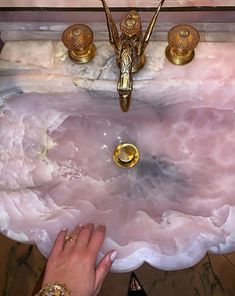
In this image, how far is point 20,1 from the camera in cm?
88

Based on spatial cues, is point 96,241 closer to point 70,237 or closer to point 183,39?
point 70,237

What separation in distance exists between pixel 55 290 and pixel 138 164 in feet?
1.09

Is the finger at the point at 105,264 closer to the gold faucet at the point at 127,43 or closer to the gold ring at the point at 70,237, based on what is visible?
the gold ring at the point at 70,237

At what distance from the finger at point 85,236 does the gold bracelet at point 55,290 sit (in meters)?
0.08

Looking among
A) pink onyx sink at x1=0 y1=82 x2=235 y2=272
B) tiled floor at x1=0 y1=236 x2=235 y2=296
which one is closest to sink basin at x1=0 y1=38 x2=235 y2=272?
pink onyx sink at x1=0 y1=82 x2=235 y2=272

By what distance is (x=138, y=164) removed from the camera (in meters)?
0.93

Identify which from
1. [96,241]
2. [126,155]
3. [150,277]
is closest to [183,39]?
[126,155]

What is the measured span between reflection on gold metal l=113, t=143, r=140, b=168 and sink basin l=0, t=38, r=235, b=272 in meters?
0.01

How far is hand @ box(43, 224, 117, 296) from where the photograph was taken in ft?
2.52

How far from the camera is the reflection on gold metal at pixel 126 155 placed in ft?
3.06

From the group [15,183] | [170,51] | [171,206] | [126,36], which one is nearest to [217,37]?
[170,51]

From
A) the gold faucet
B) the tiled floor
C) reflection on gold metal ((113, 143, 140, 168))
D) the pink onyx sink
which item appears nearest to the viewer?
the gold faucet

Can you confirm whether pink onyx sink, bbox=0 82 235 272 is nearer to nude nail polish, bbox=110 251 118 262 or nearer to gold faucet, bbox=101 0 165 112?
nude nail polish, bbox=110 251 118 262

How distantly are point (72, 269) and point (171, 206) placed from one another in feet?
0.80
